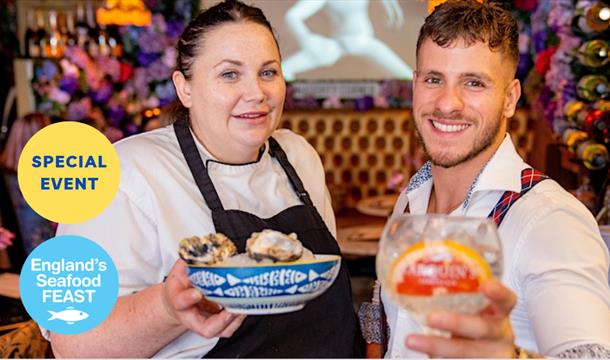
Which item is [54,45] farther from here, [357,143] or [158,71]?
[357,143]

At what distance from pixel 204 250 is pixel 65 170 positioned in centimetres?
31

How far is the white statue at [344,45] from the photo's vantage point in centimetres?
560

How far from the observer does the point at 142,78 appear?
5180mm

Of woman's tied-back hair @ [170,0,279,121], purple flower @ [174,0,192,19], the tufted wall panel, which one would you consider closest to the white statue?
the tufted wall panel

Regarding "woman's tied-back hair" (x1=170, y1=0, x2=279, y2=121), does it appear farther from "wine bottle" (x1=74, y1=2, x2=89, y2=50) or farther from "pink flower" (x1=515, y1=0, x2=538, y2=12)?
"wine bottle" (x1=74, y1=2, x2=89, y2=50)

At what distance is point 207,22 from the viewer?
1610mm

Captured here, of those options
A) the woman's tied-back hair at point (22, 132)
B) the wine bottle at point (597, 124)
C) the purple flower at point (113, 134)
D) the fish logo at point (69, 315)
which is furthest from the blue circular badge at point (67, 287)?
the woman's tied-back hair at point (22, 132)

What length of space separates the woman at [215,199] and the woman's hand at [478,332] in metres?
0.53

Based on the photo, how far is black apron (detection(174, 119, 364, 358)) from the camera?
153cm

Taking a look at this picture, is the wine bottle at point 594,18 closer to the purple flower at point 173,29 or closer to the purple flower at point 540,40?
the purple flower at point 540,40

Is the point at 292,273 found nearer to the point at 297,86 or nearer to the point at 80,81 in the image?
the point at 80,81

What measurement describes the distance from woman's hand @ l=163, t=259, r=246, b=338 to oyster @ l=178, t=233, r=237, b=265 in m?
0.05

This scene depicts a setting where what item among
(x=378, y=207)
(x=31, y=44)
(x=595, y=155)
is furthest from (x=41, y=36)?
(x=595, y=155)

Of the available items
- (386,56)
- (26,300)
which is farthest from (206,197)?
(386,56)
